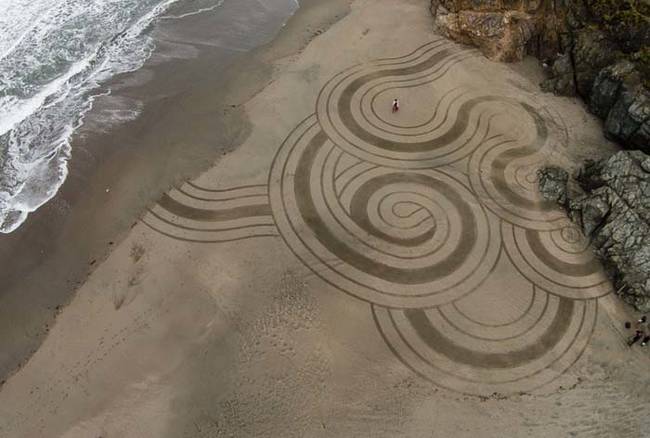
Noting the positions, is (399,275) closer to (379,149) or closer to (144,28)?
(379,149)

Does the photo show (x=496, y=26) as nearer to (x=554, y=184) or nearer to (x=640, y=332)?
Answer: (x=554, y=184)

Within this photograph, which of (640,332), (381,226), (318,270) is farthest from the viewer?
(381,226)

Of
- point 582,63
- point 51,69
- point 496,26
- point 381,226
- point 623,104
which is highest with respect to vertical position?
point 496,26

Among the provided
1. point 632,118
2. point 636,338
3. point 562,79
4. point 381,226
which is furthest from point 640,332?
point 562,79

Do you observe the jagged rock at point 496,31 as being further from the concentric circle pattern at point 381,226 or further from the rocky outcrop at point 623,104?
the concentric circle pattern at point 381,226

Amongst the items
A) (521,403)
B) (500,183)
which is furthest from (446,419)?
(500,183)

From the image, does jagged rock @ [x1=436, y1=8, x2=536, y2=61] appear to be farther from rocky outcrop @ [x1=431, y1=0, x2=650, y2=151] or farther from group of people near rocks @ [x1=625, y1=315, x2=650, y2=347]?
group of people near rocks @ [x1=625, y1=315, x2=650, y2=347]
